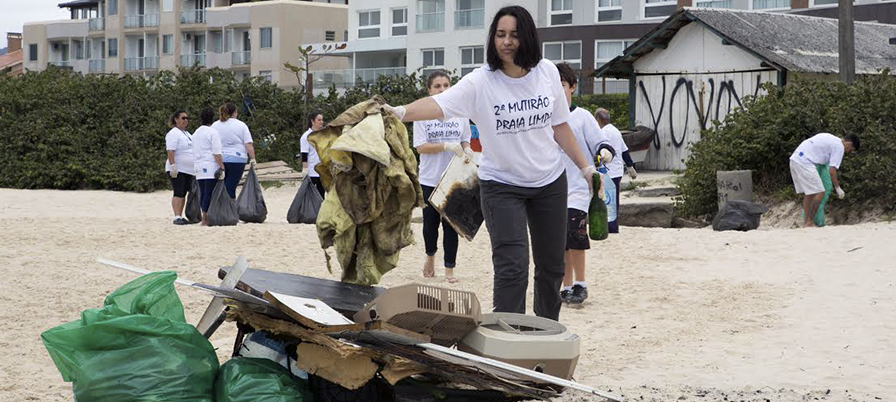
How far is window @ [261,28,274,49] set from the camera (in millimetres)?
61969

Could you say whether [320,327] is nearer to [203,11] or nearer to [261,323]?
[261,323]

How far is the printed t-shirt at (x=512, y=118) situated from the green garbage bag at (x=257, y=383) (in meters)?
1.48

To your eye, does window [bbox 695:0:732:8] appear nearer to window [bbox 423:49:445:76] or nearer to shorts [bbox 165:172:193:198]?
window [bbox 423:49:445:76]

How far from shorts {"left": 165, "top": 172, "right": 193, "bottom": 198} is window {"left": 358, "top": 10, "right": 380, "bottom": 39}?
39432mm

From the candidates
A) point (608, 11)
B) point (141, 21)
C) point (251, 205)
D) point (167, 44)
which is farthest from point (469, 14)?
point (251, 205)

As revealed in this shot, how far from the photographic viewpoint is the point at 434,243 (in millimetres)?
8953

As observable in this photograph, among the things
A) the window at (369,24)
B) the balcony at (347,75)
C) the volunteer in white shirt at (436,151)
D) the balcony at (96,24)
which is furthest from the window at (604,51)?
the balcony at (96,24)

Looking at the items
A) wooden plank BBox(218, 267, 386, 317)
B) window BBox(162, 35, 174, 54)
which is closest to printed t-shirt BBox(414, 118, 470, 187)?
wooden plank BBox(218, 267, 386, 317)

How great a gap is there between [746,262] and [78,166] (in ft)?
54.2

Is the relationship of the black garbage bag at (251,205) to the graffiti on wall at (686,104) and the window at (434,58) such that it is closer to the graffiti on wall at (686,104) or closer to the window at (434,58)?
the graffiti on wall at (686,104)

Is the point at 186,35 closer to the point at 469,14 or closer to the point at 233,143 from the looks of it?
the point at 469,14

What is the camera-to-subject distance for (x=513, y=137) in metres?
5.31

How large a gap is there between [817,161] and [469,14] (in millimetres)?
33771

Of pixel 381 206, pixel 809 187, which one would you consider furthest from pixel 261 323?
pixel 809 187
